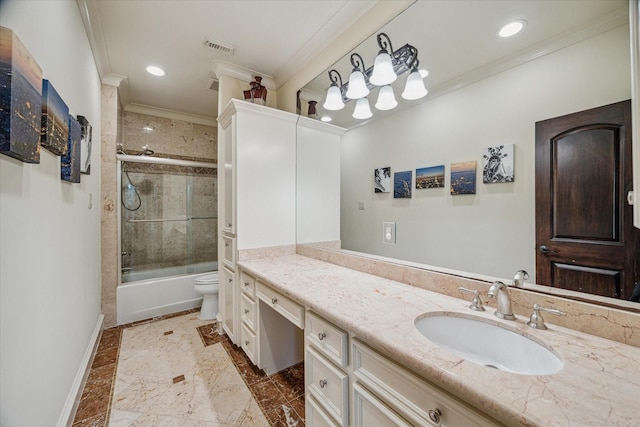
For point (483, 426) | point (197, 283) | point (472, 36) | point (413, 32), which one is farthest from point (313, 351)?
point (197, 283)

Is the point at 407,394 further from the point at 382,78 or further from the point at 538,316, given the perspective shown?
the point at 382,78

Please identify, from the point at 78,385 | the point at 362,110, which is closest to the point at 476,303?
the point at 362,110

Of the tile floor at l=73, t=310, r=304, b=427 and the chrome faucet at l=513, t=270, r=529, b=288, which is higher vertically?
the chrome faucet at l=513, t=270, r=529, b=288

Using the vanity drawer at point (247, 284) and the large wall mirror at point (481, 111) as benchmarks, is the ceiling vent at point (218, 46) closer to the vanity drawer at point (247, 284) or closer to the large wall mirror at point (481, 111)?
the large wall mirror at point (481, 111)

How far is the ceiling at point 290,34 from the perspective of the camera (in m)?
0.97

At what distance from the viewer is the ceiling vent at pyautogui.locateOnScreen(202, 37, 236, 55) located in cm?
201

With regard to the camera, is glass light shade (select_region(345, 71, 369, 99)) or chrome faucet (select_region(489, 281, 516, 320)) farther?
glass light shade (select_region(345, 71, 369, 99))

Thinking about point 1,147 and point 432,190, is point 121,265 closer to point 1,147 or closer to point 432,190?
point 1,147

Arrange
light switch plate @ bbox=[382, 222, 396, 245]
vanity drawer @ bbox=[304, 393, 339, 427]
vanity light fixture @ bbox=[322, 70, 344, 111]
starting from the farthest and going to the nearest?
vanity light fixture @ bbox=[322, 70, 344, 111] < light switch plate @ bbox=[382, 222, 396, 245] < vanity drawer @ bbox=[304, 393, 339, 427]

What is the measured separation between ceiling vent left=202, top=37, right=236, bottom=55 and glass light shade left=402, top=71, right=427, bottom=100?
4.93 ft

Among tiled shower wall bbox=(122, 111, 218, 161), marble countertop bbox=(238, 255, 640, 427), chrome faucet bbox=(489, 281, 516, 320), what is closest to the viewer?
marble countertop bbox=(238, 255, 640, 427)

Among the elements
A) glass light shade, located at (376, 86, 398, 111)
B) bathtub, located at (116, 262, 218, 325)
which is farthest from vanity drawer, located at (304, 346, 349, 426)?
bathtub, located at (116, 262, 218, 325)

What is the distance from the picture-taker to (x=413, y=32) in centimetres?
144

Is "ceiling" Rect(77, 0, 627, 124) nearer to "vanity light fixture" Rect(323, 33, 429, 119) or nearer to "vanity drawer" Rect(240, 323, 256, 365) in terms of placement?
"vanity light fixture" Rect(323, 33, 429, 119)
